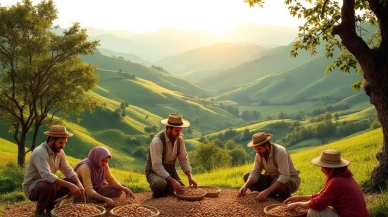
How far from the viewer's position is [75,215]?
6387mm

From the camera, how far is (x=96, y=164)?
8133 millimetres

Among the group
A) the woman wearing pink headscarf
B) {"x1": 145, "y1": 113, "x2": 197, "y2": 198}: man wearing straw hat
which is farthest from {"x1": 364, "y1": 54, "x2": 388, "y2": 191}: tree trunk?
the woman wearing pink headscarf

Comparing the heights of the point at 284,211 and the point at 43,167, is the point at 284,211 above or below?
below

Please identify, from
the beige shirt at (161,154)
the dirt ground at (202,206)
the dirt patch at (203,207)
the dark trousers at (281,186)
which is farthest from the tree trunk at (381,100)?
the beige shirt at (161,154)

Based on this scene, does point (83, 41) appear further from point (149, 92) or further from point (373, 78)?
point (149, 92)

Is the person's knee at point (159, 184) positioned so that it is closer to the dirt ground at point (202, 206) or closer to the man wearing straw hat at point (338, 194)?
the dirt ground at point (202, 206)

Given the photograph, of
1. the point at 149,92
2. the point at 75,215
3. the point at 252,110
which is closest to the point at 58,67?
the point at 75,215

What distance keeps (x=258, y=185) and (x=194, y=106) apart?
155118 mm

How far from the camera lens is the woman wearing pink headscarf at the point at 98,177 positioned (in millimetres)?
7863

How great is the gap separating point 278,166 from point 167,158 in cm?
277

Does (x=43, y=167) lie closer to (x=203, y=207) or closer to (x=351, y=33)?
(x=203, y=207)

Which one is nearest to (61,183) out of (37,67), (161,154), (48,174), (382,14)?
(48,174)

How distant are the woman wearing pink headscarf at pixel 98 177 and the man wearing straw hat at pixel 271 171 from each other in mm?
3062

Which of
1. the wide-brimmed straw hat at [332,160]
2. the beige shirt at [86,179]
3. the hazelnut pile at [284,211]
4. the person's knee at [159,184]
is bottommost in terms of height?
the person's knee at [159,184]
